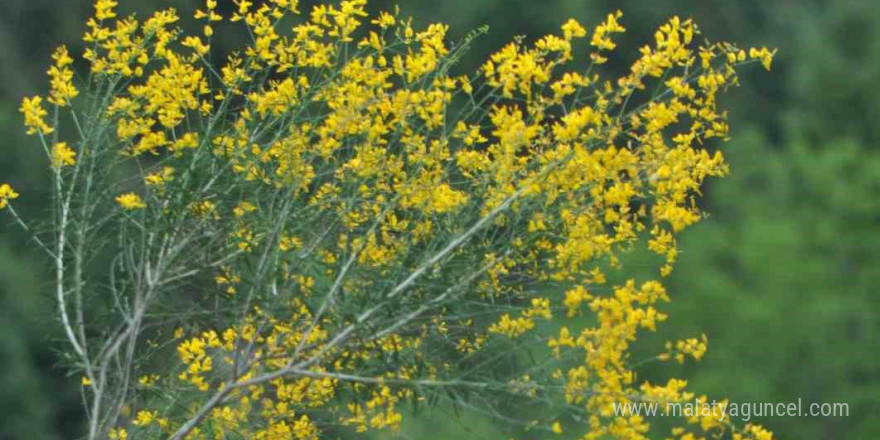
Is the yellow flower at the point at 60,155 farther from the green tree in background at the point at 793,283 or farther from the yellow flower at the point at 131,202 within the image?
the green tree in background at the point at 793,283

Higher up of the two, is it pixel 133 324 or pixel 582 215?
pixel 582 215

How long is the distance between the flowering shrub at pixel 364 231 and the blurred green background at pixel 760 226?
1679 centimetres

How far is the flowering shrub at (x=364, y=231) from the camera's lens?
610 cm

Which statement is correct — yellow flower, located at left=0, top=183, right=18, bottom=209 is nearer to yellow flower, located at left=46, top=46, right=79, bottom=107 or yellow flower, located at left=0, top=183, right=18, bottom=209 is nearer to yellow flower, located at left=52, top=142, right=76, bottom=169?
yellow flower, located at left=52, top=142, right=76, bottom=169

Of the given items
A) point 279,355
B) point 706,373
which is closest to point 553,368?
point 279,355

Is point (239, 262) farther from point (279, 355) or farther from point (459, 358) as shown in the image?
point (459, 358)

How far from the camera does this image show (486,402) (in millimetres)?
6000

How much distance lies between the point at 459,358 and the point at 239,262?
855 millimetres

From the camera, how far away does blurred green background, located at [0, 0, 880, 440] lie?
2584 centimetres

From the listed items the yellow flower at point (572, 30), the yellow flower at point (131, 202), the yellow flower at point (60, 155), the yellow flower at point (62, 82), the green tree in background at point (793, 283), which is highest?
the green tree in background at point (793, 283)

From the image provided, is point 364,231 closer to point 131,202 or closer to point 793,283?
point 131,202

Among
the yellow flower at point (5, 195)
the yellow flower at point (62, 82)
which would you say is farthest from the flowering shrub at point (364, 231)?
the yellow flower at point (5, 195)

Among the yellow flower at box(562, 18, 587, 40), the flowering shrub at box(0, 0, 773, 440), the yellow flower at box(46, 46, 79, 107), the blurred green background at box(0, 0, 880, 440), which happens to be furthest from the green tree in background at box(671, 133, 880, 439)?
the yellow flower at box(562, 18, 587, 40)

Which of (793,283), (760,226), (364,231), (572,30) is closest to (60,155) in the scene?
(364,231)
